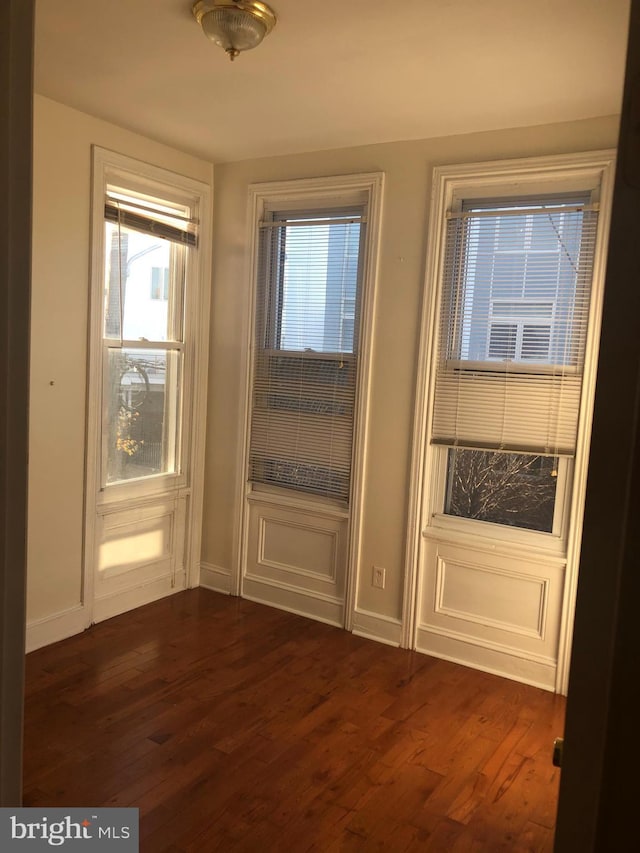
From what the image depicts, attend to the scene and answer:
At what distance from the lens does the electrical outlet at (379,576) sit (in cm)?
373

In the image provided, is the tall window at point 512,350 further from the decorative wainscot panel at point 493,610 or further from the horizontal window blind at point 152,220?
the horizontal window blind at point 152,220

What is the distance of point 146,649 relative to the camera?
11.4ft

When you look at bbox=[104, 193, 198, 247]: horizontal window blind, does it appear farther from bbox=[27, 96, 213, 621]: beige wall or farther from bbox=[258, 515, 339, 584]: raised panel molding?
bbox=[258, 515, 339, 584]: raised panel molding

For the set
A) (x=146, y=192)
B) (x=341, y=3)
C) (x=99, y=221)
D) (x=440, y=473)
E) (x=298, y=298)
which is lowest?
(x=440, y=473)

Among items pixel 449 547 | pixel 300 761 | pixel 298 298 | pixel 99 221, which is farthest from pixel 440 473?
pixel 99 221

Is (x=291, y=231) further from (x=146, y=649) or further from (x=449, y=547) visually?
(x=146, y=649)

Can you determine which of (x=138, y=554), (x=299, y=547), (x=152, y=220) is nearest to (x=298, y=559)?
(x=299, y=547)

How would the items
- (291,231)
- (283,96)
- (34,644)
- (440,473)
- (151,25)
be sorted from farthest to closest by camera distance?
(291,231) → (440,473) → (34,644) → (283,96) → (151,25)

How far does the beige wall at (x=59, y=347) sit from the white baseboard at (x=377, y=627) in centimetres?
152

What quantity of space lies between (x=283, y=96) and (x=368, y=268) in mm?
996

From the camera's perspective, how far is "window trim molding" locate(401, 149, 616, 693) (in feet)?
10.0

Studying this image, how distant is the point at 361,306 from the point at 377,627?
1765mm

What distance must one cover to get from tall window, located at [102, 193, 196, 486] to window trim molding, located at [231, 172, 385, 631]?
0.41 m

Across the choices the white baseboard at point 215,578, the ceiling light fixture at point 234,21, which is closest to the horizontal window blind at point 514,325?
the ceiling light fixture at point 234,21
